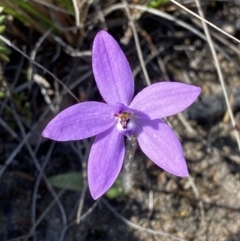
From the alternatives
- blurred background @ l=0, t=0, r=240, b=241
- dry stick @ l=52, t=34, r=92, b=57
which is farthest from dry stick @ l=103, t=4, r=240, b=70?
dry stick @ l=52, t=34, r=92, b=57

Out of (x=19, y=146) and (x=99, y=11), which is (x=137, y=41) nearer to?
(x=99, y=11)

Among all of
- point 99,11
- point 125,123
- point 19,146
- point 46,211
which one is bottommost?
point 46,211

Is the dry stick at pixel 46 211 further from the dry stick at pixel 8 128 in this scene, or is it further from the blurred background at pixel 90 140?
the dry stick at pixel 8 128

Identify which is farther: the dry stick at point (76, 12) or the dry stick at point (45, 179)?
the dry stick at point (45, 179)

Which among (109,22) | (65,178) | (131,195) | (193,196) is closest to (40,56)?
(109,22)

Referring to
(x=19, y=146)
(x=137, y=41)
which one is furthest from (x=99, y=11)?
(x=19, y=146)

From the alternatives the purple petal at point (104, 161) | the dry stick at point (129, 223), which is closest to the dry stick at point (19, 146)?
the dry stick at point (129, 223)

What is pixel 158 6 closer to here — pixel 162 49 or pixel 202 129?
pixel 162 49
